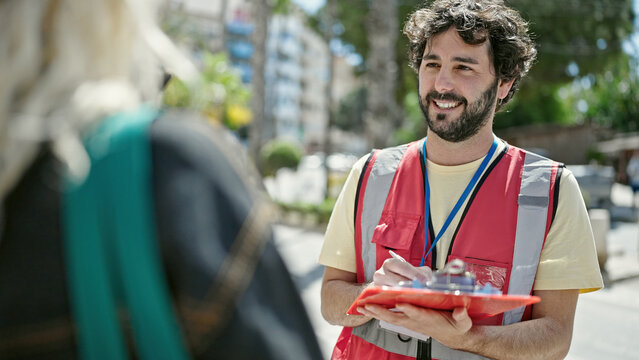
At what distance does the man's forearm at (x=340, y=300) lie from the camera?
2.14m

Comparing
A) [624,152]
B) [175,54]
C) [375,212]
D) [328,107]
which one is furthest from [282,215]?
[624,152]

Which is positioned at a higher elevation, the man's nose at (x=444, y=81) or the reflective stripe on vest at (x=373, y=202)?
the man's nose at (x=444, y=81)

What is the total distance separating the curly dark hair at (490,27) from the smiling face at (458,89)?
4 centimetres

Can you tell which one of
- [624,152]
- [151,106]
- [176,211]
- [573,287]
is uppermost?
[151,106]

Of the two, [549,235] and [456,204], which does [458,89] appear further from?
[549,235]

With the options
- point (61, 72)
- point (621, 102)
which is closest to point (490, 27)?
point (61, 72)

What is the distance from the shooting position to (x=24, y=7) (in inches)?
32.8

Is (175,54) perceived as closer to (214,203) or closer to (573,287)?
(214,203)

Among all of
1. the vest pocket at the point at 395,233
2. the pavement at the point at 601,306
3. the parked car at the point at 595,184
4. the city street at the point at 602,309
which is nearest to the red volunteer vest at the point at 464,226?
the vest pocket at the point at 395,233

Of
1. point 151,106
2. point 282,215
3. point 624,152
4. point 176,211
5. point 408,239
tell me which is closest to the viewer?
point 176,211

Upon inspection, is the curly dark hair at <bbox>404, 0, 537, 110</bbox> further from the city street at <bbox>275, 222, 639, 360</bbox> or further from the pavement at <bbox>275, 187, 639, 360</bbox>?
the city street at <bbox>275, 222, 639, 360</bbox>

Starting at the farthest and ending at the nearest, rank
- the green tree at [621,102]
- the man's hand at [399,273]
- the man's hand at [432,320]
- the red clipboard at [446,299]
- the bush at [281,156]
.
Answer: the green tree at [621,102], the bush at [281,156], the man's hand at [399,273], the man's hand at [432,320], the red clipboard at [446,299]

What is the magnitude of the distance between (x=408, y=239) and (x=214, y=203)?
4.51ft

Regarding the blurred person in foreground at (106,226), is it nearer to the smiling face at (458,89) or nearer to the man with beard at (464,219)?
the man with beard at (464,219)
